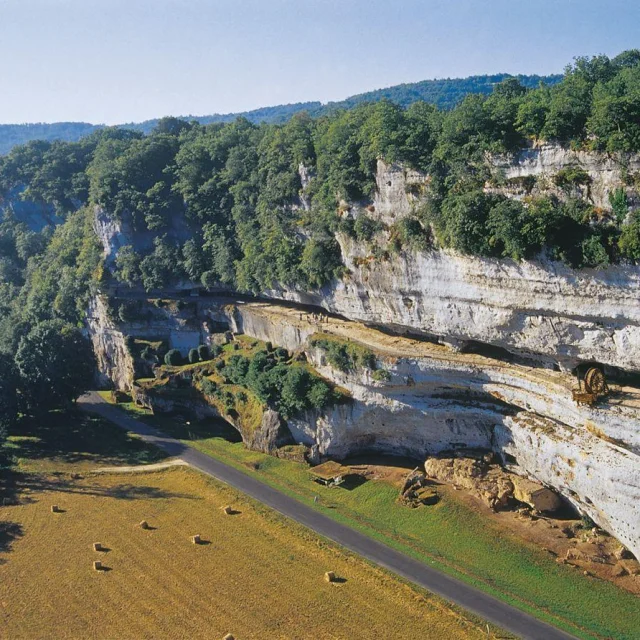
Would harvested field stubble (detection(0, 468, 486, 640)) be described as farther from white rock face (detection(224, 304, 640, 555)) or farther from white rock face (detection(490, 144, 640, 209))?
white rock face (detection(490, 144, 640, 209))

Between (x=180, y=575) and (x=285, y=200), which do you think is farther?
(x=285, y=200)

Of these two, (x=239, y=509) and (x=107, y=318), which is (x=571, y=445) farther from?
(x=107, y=318)

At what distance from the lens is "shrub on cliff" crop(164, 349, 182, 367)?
62253mm

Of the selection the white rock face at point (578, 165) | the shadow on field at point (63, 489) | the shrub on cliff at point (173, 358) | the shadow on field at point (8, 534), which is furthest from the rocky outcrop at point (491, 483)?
the shrub on cliff at point (173, 358)

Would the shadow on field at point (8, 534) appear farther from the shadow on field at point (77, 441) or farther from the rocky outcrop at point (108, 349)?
the rocky outcrop at point (108, 349)

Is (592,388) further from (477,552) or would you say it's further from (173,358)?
(173,358)

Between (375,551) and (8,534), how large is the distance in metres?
22.7

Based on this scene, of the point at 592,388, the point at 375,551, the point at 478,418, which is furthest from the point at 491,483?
the point at 592,388

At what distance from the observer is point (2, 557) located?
1497 inches

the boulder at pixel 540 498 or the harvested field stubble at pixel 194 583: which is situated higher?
the boulder at pixel 540 498

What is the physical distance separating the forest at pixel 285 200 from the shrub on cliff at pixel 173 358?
756cm

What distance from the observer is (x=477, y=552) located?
35906 mm

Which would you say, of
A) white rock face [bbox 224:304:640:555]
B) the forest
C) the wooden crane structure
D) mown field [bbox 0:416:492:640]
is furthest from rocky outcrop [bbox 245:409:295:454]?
the wooden crane structure

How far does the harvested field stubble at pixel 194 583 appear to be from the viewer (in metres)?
31.2
